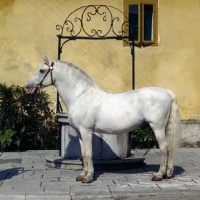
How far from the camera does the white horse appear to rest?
1018cm

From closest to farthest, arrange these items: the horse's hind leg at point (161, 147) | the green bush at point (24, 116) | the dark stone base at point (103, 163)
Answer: the horse's hind leg at point (161, 147)
the dark stone base at point (103, 163)
the green bush at point (24, 116)

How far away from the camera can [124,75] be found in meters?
15.9

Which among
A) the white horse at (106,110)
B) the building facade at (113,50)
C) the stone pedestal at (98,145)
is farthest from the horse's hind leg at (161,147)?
the building facade at (113,50)

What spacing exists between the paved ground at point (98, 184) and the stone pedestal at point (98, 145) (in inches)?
19.1

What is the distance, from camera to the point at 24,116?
50.2 ft

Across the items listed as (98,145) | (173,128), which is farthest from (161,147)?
(98,145)

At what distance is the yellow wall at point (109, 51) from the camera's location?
51.6 feet

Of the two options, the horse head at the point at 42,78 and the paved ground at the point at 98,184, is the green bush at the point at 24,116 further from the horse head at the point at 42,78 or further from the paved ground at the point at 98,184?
the horse head at the point at 42,78

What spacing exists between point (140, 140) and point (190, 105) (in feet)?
5.53

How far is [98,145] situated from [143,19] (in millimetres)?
5296

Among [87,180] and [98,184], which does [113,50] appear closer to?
[87,180]

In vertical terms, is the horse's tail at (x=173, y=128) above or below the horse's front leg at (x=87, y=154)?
above

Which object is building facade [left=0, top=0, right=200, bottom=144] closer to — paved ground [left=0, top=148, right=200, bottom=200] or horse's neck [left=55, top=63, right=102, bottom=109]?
paved ground [left=0, top=148, right=200, bottom=200]

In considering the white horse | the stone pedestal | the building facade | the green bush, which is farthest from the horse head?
the building facade
